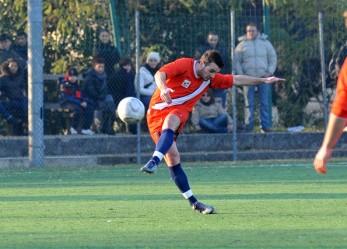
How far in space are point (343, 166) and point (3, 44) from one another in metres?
6.49

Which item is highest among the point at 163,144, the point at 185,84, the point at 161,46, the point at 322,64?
the point at 161,46

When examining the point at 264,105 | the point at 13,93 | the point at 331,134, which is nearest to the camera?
the point at 331,134

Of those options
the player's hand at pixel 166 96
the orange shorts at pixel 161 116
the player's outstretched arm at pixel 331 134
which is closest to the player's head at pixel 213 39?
the orange shorts at pixel 161 116

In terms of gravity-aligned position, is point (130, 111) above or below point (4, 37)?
below

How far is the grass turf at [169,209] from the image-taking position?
8.82 meters

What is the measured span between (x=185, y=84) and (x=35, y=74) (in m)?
7.80

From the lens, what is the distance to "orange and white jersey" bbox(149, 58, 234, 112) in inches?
470

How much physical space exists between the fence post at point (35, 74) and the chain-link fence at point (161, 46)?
2.18 ft

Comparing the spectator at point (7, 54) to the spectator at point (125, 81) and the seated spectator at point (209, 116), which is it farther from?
the seated spectator at point (209, 116)

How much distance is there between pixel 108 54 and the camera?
2048cm

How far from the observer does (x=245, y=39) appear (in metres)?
20.6

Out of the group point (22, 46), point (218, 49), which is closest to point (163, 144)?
point (218, 49)

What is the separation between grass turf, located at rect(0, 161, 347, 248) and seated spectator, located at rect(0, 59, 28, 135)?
178cm

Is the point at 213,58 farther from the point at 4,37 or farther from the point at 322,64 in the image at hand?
the point at 322,64
